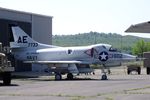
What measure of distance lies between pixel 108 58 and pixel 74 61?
2588 mm

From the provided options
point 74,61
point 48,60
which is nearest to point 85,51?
point 74,61

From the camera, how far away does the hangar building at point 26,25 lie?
149 feet

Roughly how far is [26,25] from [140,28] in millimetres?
40293

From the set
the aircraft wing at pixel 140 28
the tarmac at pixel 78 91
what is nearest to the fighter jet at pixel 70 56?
the tarmac at pixel 78 91

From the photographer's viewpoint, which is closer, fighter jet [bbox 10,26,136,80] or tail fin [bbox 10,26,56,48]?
fighter jet [bbox 10,26,136,80]

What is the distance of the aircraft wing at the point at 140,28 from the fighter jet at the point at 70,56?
77.2 feet

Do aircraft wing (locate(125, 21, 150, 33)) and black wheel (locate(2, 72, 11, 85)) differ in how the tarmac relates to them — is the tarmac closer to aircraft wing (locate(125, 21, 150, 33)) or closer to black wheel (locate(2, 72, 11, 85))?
black wheel (locate(2, 72, 11, 85))

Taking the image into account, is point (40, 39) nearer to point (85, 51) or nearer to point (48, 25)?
point (48, 25)

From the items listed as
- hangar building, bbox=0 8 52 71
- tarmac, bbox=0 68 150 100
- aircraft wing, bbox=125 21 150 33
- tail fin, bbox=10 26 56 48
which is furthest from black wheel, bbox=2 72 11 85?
aircraft wing, bbox=125 21 150 33

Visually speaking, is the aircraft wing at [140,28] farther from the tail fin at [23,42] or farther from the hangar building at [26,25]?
the hangar building at [26,25]

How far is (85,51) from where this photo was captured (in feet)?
115

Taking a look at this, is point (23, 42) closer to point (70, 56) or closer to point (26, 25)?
point (70, 56)

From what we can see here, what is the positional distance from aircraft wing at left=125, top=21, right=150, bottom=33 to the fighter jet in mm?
23519

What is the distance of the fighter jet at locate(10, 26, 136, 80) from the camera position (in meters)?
34.4
